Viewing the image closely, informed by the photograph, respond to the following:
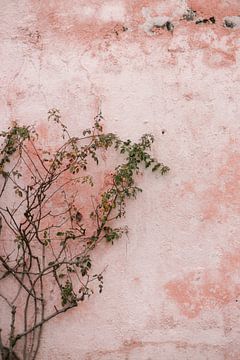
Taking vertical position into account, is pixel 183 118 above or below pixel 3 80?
below

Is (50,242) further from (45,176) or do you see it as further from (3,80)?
(3,80)

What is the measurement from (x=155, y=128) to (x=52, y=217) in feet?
3.44

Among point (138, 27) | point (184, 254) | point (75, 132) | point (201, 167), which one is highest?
point (138, 27)

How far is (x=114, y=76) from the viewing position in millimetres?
4887

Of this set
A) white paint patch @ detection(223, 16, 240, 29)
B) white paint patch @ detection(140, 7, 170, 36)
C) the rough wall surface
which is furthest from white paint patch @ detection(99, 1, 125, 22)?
white paint patch @ detection(223, 16, 240, 29)

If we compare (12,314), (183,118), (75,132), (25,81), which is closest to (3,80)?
(25,81)

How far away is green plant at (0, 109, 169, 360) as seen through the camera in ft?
15.1

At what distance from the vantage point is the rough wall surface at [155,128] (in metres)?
Answer: 4.59

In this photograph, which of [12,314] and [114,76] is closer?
[12,314]

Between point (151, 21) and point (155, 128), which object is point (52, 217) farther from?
point (151, 21)

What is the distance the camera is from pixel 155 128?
190 inches

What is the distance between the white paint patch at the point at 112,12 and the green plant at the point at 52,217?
0.84 metres

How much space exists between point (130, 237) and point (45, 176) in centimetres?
80

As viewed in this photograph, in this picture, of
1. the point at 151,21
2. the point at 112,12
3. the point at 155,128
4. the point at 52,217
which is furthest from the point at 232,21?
the point at 52,217
